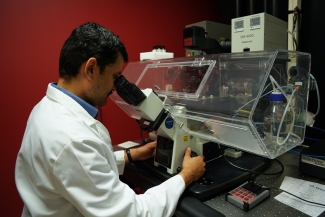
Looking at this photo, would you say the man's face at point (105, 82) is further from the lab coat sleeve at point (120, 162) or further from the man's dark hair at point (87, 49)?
the lab coat sleeve at point (120, 162)

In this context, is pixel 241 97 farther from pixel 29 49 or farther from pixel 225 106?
pixel 29 49

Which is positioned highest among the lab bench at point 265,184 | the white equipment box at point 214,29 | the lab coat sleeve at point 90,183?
the white equipment box at point 214,29

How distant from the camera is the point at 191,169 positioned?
41.3 inches

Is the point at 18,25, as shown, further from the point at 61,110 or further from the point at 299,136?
the point at 299,136

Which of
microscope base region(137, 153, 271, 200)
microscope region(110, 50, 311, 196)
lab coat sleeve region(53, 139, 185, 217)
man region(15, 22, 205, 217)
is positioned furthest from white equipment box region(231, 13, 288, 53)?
lab coat sleeve region(53, 139, 185, 217)

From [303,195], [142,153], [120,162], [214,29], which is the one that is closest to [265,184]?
[303,195]

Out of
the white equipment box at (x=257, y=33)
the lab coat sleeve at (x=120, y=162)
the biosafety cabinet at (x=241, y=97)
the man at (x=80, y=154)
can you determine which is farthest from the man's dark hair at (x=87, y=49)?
the white equipment box at (x=257, y=33)

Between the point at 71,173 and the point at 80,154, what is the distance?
0.07 m

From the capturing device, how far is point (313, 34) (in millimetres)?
1608

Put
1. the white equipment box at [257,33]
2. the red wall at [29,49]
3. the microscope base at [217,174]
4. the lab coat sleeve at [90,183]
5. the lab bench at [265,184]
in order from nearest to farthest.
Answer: the lab coat sleeve at [90,183], the lab bench at [265,184], the microscope base at [217,174], the white equipment box at [257,33], the red wall at [29,49]

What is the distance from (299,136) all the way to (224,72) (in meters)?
0.51

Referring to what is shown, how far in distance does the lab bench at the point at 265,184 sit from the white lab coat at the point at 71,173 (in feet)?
0.65

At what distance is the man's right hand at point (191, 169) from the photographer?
3.34 feet

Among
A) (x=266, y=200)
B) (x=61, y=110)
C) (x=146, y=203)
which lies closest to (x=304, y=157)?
(x=266, y=200)
